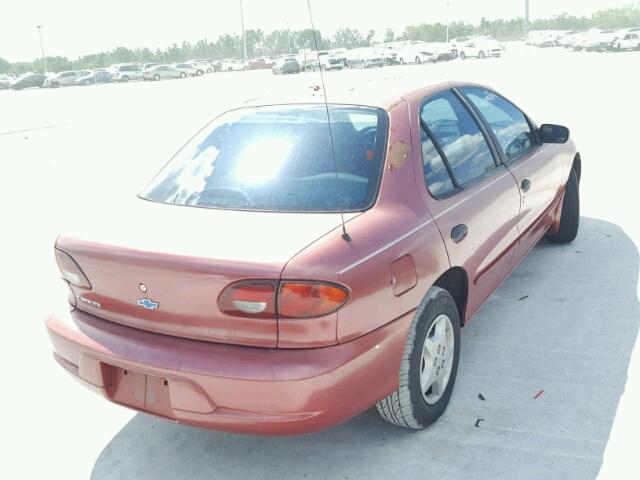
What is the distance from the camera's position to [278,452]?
119 inches

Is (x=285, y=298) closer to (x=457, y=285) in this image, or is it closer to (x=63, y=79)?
(x=457, y=285)

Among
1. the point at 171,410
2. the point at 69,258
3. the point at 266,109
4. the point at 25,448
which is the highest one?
the point at 266,109

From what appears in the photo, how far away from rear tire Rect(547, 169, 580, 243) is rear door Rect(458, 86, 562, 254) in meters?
0.46

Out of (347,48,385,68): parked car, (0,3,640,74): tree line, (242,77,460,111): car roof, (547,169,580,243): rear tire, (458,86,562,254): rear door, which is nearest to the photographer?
(242,77,460,111): car roof

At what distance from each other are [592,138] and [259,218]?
8804 mm

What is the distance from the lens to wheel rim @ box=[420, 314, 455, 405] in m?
2.99

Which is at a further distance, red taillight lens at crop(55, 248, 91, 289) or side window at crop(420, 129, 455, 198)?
side window at crop(420, 129, 455, 198)

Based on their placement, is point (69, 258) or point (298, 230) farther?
point (69, 258)

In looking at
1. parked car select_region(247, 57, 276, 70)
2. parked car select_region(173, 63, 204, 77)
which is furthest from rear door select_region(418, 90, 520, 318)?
parked car select_region(247, 57, 276, 70)

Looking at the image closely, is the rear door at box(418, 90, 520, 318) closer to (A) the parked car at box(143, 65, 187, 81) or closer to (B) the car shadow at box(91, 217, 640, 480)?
(B) the car shadow at box(91, 217, 640, 480)

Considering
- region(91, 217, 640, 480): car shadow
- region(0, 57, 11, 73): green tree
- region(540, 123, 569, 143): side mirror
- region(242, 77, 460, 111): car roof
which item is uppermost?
region(0, 57, 11, 73): green tree

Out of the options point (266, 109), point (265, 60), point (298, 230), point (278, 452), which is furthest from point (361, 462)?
point (265, 60)

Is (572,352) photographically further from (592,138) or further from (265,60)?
(265,60)

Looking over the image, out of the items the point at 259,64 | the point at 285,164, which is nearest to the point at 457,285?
the point at 285,164
